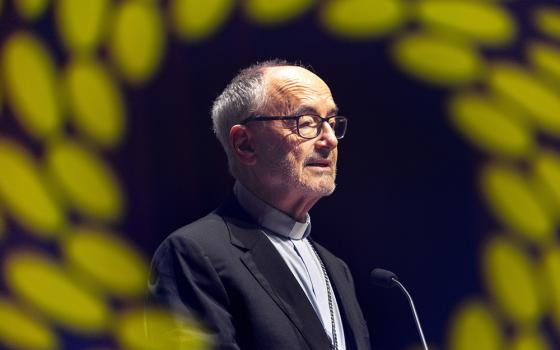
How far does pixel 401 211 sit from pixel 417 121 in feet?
0.78

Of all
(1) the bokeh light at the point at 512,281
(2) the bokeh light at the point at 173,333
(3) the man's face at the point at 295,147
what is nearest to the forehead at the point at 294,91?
(3) the man's face at the point at 295,147

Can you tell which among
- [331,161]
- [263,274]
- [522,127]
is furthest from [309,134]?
[522,127]

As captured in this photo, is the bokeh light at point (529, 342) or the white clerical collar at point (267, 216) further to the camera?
the bokeh light at point (529, 342)

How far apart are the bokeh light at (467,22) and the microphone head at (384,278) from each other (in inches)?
32.9

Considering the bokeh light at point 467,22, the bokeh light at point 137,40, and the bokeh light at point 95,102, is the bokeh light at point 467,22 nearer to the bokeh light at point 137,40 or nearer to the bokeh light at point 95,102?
the bokeh light at point 137,40

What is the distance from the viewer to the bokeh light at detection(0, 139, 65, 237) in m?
1.86

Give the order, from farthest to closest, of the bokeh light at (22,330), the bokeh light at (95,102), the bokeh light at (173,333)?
the bokeh light at (95,102)
the bokeh light at (22,330)
the bokeh light at (173,333)

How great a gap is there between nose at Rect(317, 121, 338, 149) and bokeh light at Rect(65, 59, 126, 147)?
2.04 feet

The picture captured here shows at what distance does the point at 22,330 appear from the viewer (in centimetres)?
184

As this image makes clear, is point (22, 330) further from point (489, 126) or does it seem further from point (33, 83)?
point (489, 126)

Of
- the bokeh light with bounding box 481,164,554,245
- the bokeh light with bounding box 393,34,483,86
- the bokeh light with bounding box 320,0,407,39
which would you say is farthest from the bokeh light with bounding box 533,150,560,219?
the bokeh light with bounding box 320,0,407,39

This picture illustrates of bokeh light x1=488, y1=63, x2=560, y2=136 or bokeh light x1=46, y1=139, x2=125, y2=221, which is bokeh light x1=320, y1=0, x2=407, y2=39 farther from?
bokeh light x1=46, y1=139, x2=125, y2=221

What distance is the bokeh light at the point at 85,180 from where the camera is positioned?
1.90 metres

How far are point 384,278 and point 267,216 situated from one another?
25 cm
